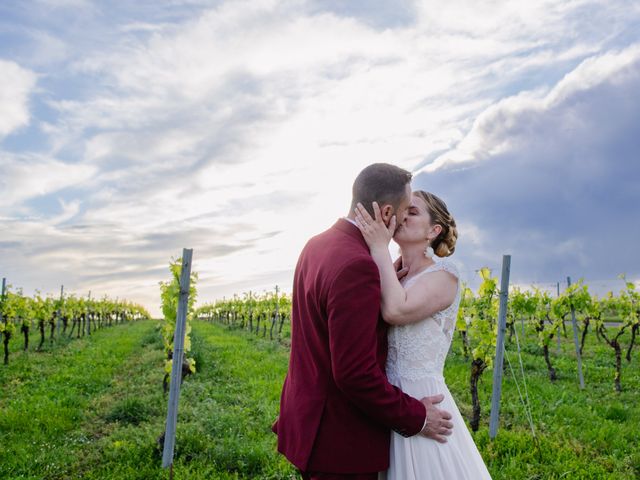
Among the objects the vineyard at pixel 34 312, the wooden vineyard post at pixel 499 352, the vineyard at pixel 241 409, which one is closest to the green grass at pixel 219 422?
the vineyard at pixel 241 409

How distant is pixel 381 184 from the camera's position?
7.06ft

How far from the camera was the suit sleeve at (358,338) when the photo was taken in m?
1.91

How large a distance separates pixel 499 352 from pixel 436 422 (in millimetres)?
4337

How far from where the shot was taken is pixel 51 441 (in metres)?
6.78

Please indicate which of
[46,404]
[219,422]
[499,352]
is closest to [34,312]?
[46,404]

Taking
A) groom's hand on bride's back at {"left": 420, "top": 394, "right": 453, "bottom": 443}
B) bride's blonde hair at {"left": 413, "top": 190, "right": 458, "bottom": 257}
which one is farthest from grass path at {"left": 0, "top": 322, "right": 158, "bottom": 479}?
bride's blonde hair at {"left": 413, "top": 190, "right": 458, "bottom": 257}

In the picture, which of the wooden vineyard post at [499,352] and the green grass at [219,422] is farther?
the wooden vineyard post at [499,352]

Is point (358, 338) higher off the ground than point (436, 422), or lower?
higher

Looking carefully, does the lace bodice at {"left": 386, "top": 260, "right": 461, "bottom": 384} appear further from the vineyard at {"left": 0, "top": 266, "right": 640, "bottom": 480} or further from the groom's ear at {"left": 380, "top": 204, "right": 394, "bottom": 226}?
the vineyard at {"left": 0, "top": 266, "right": 640, "bottom": 480}

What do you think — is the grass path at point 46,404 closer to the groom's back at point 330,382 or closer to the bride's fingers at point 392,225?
the groom's back at point 330,382

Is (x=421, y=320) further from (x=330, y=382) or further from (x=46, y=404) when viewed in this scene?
(x=46, y=404)

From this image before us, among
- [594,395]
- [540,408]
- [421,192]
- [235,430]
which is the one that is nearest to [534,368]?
[594,395]

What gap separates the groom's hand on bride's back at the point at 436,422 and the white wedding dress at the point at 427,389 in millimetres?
38

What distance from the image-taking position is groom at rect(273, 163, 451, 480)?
75.9 inches
